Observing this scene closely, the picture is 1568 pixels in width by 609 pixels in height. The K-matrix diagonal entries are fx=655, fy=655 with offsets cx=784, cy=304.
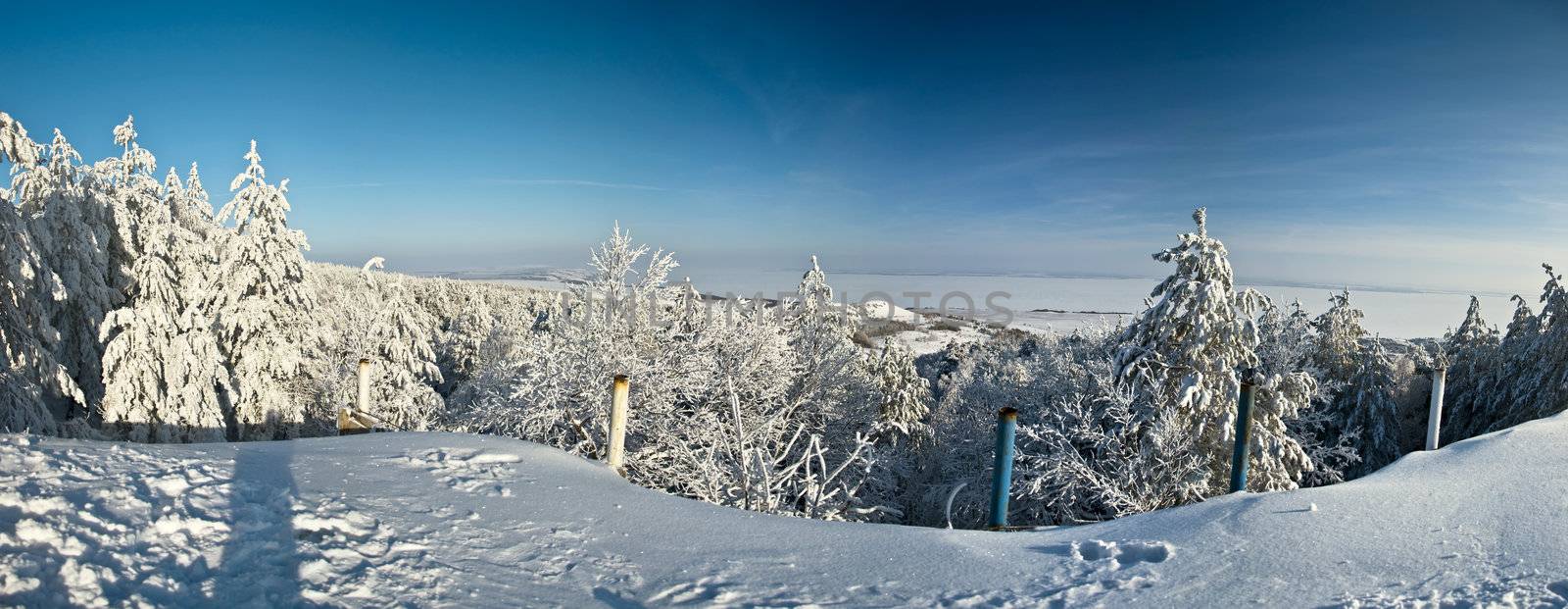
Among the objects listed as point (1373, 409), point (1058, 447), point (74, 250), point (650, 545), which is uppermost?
point (74, 250)

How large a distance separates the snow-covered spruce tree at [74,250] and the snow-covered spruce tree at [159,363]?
29.5 inches

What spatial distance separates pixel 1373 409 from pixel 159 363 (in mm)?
32292

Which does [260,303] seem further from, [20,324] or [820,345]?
[820,345]

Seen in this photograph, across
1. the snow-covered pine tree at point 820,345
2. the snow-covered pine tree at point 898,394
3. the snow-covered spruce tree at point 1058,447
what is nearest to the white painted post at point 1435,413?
the snow-covered spruce tree at point 1058,447

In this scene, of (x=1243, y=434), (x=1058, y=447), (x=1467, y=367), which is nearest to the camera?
(x=1243, y=434)

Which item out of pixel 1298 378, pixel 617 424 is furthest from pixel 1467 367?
pixel 617 424

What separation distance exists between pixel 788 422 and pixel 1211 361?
844cm

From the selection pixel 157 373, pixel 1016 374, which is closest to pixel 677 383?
pixel 157 373

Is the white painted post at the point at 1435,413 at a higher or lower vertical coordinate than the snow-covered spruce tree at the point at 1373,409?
higher

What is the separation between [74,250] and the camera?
46.7ft

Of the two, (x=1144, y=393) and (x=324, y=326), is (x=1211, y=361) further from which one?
(x=324, y=326)

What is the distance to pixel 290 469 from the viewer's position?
429 centimetres

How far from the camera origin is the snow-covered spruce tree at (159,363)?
13891 millimetres

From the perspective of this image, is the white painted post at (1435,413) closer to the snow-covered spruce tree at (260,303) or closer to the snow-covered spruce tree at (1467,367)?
the snow-covered spruce tree at (1467,367)
